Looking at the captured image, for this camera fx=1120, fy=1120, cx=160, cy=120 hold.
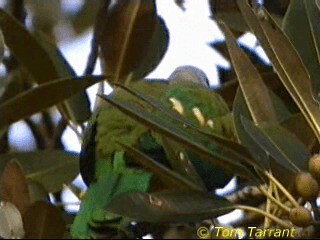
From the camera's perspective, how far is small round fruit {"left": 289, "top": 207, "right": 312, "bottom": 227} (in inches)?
64.1

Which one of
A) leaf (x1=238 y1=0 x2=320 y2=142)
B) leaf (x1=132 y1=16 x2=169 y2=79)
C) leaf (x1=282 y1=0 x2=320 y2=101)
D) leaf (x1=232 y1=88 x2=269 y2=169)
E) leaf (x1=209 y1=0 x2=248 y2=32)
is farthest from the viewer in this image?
leaf (x1=132 y1=16 x2=169 y2=79)

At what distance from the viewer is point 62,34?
121 inches

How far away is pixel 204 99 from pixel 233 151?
2.23ft

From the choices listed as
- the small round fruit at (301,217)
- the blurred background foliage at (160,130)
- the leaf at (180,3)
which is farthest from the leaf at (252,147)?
the leaf at (180,3)

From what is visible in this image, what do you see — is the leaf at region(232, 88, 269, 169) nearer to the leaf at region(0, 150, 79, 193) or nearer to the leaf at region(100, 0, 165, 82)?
the leaf at region(0, 150, 79, 193)

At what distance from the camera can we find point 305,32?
203 centimetres

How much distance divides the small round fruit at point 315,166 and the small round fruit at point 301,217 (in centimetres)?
7

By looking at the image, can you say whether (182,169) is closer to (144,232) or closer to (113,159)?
(144,232)

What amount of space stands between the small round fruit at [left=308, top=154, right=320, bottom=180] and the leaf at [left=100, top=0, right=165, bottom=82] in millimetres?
915

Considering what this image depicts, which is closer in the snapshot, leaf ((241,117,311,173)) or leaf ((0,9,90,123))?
leaf ((241,117,311,173))

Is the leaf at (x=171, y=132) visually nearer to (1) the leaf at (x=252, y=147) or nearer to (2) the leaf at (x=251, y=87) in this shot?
(1) the leaf at (x=252, y=147)

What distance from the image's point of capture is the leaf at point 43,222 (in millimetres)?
1502

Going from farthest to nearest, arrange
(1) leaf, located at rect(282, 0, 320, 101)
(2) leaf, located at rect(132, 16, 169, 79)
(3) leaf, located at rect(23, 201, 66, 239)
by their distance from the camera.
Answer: (2) leaf, located at rect(132, 16, 169, 79) → (1) leaf, located at rect(282, 0, 320, 101) → (3) leaf, located at rect(23, 201, 66, 239)

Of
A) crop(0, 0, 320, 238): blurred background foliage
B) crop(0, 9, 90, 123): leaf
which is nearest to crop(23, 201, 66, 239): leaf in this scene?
crop(0, 0, 320, 238): blurred background foliage
